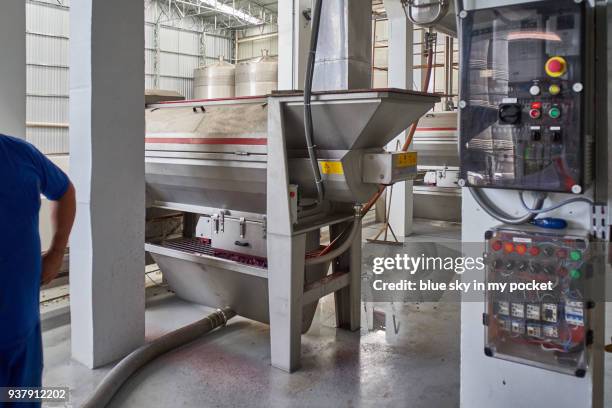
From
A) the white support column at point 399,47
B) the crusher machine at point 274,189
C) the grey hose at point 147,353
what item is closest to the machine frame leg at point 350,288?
the crusher machine at point 274,189

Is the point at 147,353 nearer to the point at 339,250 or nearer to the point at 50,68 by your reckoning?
the point at 339,250

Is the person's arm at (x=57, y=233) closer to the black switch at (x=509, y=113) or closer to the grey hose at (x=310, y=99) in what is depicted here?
the grey hose at (x=310, y=99)

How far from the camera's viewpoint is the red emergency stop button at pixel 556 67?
1.48 metres

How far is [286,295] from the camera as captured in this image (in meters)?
2.62

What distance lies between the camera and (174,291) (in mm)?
3756

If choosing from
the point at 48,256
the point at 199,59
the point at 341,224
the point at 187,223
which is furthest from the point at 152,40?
the point at 48,256

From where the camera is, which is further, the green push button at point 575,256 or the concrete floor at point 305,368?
the concrete floor at point 305,368

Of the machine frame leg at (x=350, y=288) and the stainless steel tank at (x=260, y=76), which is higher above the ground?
the stainless steel tank at (x=260, y=76)

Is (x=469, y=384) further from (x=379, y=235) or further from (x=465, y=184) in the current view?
(x=379, y=235)

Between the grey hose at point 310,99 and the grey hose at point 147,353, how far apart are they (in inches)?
41.5

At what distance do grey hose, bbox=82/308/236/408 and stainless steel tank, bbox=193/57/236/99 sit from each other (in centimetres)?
904

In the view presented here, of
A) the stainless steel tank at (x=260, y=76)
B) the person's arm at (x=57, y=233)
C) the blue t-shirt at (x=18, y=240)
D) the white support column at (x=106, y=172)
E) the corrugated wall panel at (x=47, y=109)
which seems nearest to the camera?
the blue t-shirt at (x=18, y=240)

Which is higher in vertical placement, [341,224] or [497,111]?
[497,111]

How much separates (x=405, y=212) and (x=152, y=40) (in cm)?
873
